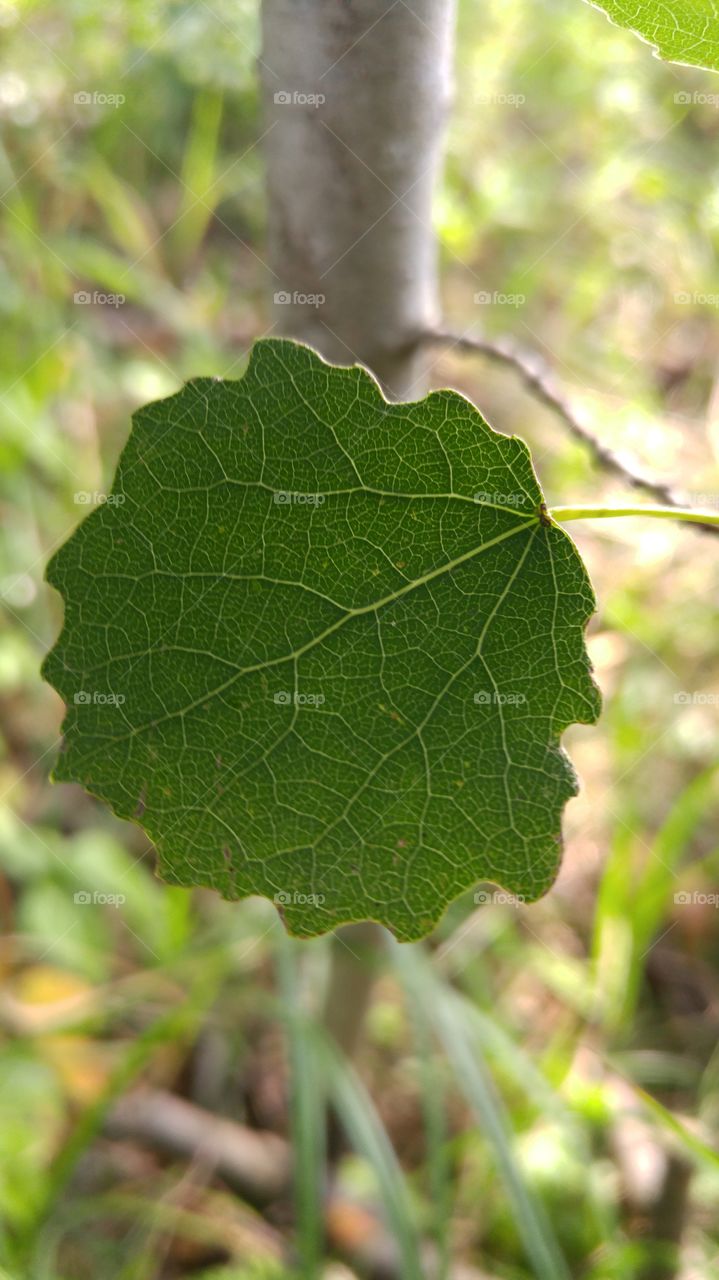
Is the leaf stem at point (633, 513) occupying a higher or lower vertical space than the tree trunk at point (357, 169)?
lower

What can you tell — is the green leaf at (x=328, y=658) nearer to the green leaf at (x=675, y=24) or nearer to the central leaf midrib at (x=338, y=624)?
the central leaf midrib at (x=338, y=624)

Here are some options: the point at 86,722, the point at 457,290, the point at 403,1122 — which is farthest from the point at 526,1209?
the point at 457,290

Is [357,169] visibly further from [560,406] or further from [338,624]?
[338,624]

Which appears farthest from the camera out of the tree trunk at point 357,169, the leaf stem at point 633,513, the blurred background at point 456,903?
the blurred background at point 456,903

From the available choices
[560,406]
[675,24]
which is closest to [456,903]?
[560,406]

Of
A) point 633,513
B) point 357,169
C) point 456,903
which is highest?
point 357,169

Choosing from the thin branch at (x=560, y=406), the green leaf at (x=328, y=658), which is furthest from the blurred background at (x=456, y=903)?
the green leaf at (x=328, y=658)
